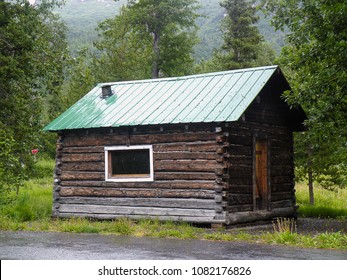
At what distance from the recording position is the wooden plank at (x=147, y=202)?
17359 mm

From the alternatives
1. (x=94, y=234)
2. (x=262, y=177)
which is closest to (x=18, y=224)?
(x=94, y=234)

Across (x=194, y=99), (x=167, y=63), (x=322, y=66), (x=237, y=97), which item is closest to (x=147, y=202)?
(x=194, y=99)

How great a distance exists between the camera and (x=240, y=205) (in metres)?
17.7

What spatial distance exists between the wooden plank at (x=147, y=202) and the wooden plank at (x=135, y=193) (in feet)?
0.40

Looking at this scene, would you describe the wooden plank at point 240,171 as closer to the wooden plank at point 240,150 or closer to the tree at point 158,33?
the wooden plank at point 240,150

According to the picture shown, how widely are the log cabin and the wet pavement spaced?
10.5ft

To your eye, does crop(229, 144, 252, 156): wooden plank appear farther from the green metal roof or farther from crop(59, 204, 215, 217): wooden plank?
crop(59, 204, 215, 217): wooden plank

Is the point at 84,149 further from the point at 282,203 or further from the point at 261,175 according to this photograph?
the point at 282,203

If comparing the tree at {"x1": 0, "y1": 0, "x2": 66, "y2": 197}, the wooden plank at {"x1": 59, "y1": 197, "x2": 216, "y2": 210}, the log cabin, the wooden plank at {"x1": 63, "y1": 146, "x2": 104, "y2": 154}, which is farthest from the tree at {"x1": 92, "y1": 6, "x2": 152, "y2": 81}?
the wooden plank at {"x1": 59, "y1": 197, "x2": 216, "y2": 210}

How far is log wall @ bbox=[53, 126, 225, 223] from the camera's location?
1737cm

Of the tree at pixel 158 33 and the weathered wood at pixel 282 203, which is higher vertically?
the tree at pixel 158 33

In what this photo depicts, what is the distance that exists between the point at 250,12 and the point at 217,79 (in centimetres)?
2359

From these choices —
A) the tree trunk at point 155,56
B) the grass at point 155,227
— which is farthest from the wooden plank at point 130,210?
the tree trunk at point 155,56

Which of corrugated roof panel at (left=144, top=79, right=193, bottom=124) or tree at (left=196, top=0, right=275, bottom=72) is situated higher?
tree at (left=196, top=0, right=275, bottom=72)
